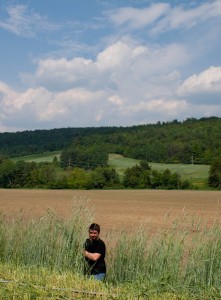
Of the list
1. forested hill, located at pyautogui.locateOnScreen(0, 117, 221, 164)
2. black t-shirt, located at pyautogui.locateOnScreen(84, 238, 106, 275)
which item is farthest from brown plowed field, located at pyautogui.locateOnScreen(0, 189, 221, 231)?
forested hill, located at pyautogui.locateOnScreen(0, 117, 221, 164)

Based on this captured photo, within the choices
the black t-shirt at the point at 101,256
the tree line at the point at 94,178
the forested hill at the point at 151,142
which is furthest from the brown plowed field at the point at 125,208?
the forested hill at the point at 151,142

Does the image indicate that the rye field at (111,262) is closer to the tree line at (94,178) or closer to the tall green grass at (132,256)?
the tall green grass at (132,256)

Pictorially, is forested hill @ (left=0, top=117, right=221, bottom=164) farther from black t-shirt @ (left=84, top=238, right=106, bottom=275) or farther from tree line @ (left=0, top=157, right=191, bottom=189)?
black t-shirt @ (left=84, top=238, right=106, bottom=275)

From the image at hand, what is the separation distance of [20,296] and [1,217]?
4.54m

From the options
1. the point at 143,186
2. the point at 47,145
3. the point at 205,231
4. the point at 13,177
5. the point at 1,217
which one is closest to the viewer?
the point at 205,231

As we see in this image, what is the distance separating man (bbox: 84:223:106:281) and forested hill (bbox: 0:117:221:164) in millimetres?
83195

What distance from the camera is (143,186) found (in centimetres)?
6875

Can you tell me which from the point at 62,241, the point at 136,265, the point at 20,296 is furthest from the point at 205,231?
the point at 20,296

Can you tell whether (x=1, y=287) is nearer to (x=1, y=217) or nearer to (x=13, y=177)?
(x=1, y=217)

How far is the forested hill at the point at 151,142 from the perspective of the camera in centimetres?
9500

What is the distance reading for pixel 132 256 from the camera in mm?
7352

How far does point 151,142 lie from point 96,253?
103385 millimetres

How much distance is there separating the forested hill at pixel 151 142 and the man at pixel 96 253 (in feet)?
273

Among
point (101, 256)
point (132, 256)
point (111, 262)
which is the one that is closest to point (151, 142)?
point (111, 262)
